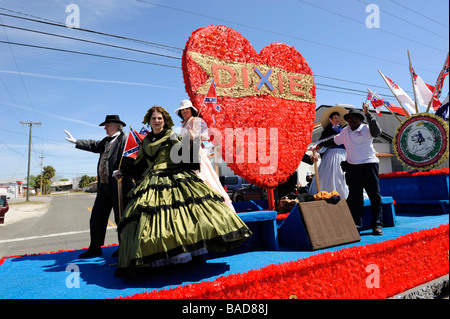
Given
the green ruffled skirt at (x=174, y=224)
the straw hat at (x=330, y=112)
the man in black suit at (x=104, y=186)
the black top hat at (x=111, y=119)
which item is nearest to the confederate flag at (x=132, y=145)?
the man in black suit at (x=104, y=186)

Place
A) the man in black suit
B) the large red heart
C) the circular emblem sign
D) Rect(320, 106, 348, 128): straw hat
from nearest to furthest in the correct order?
1. the man in black suit
2. the large red heart
3. Rect(320, 106, 348, 128): straw hat
4. the circular emblem sign

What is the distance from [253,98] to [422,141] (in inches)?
153

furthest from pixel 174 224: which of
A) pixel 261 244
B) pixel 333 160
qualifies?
pixel 333 160

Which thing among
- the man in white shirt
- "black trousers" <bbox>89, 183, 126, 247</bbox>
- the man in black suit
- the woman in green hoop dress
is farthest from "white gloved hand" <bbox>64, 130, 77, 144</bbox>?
the man in white shirt

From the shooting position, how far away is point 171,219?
239 centimetres

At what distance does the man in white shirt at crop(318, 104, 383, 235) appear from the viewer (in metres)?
3.78

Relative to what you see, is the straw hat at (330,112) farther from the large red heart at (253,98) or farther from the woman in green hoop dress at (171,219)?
the woman in green hoop dress at (171,219)

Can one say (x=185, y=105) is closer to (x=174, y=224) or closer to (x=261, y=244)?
(x=174, y=224)

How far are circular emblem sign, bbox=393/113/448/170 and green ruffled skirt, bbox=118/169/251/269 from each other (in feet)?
16.1

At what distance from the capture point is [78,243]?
7.32 meters

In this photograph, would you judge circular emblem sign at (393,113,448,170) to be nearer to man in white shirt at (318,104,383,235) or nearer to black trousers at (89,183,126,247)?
man in white shirt at (318,104,383,235)

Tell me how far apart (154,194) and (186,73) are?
1735 mm

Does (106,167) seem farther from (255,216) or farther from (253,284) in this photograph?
(253,284)

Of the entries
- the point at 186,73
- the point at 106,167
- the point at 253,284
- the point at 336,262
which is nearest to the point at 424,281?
the point at 336,262
